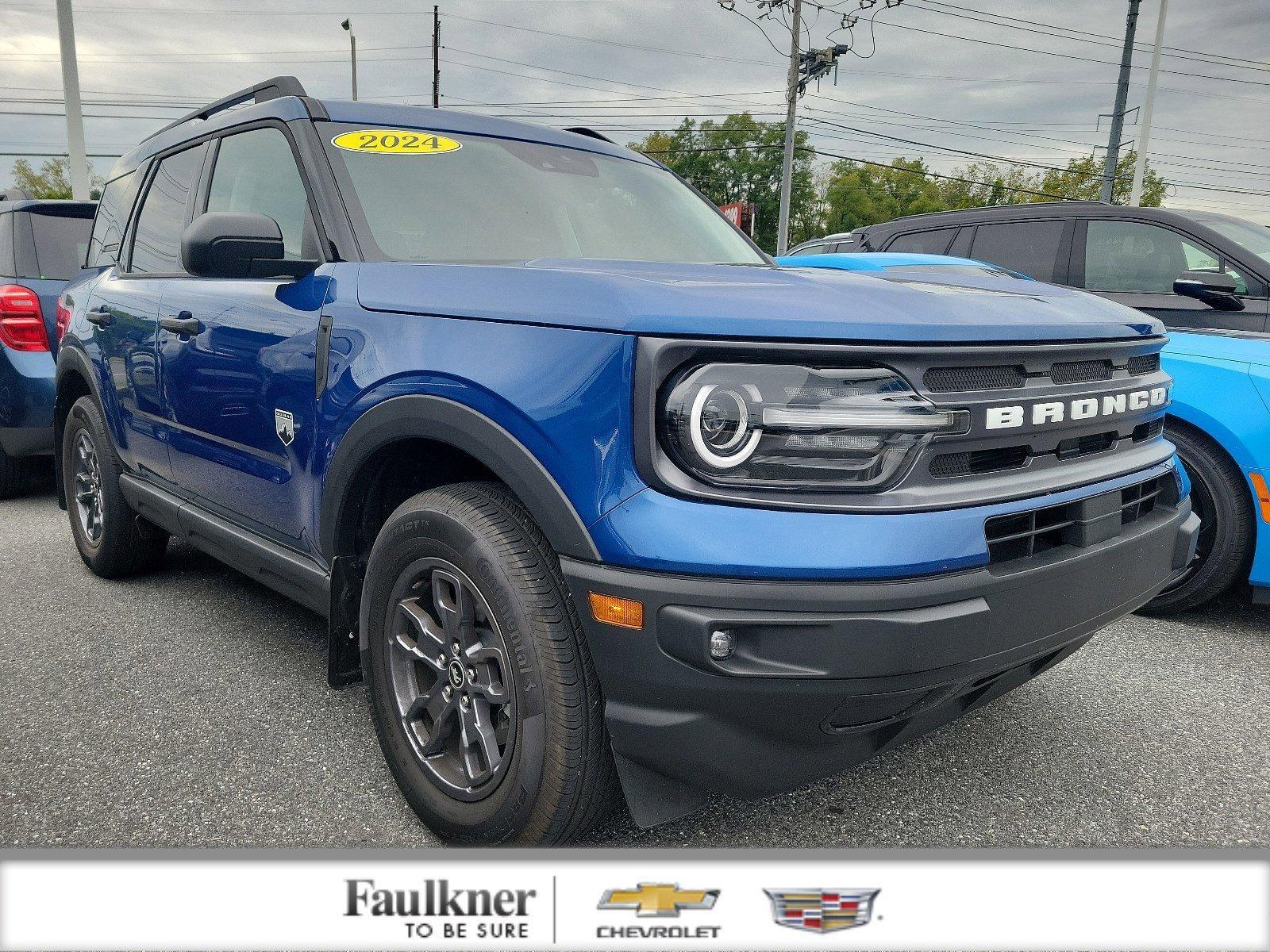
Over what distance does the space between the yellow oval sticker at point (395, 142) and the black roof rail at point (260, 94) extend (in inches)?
10.0

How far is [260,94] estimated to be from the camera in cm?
312

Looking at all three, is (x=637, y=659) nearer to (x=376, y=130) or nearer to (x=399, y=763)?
(x=399, y=763)

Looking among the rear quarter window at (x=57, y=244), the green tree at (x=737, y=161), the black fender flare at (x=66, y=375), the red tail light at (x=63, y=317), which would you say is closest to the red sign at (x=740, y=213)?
the black fender flare at (x=66, y=375)

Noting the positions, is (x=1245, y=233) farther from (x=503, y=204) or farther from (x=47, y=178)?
(x=47, y=178)

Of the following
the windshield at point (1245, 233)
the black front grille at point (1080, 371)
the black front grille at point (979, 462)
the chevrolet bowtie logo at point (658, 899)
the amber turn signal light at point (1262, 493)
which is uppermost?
the windshield at point (1245, 233)

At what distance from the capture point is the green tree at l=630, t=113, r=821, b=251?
196 ft

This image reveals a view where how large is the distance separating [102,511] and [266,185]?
1.95 meters

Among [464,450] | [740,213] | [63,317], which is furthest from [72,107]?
[740,213]

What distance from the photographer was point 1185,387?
11.9 ft

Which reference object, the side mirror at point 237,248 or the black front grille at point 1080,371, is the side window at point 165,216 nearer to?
the side mirror at point 237,248

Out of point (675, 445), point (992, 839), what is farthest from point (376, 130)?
point (992, 839)

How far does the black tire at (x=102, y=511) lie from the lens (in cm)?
394

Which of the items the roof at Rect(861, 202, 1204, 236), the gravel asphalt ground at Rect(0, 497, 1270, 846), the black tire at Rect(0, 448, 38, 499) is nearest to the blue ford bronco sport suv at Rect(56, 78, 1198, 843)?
the gravel asphalt ground at Rect(0, 497, 1270, 846)

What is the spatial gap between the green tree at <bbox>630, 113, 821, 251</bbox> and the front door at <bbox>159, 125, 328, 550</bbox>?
5860 centimetres
